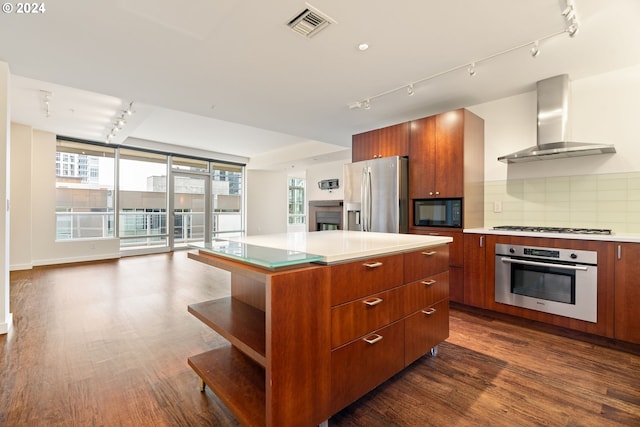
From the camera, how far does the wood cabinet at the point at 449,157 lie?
3.25 m

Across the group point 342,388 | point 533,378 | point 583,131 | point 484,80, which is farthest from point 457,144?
point 342,388

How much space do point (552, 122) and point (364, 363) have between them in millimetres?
3108

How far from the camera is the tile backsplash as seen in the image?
8.77ft

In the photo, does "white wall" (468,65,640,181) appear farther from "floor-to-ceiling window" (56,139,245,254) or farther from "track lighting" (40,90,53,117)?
"track lighting" (40,90,53,117)

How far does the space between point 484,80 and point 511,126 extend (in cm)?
79

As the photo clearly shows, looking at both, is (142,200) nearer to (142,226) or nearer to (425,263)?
(142,226)

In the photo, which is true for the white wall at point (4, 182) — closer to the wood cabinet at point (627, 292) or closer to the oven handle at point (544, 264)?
the oven handle at point (544, 264)

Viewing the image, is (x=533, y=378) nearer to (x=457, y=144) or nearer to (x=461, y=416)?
(x=461, y=416)

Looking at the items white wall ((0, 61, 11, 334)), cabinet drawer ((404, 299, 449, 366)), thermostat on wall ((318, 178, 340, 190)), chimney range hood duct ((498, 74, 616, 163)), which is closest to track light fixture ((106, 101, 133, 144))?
white wall ((0, 61, 11, 334))

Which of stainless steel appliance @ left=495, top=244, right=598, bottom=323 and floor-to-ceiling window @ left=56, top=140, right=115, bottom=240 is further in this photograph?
floor-to-ceiling window @ left=56, top=140, right=115, bottom=240

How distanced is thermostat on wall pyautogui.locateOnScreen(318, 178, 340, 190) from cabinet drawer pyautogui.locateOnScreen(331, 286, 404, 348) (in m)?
5.77

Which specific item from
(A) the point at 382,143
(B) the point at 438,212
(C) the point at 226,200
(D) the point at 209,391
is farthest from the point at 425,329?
(C) the point at 226,200

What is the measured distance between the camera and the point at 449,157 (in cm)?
334

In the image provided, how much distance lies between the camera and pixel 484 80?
2926 mm
